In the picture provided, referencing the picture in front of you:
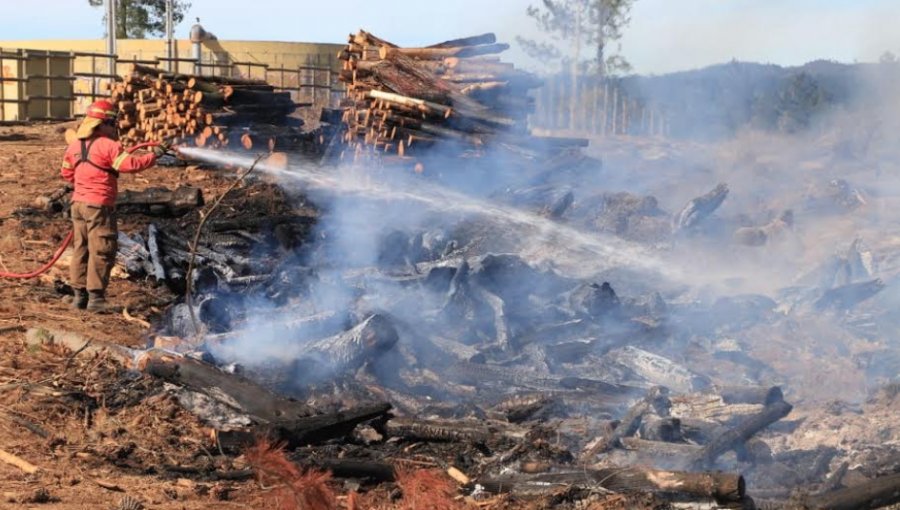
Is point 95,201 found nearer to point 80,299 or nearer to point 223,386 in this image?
point 80,299

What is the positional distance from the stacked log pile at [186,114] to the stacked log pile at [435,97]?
2.19m

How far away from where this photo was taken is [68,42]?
48750 mm

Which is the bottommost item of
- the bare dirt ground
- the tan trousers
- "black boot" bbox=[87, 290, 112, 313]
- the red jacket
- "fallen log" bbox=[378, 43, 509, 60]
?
the bare dirt ground

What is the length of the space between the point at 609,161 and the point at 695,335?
1015 cm

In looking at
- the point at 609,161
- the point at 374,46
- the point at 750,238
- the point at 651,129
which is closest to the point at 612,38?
the point at 651,129

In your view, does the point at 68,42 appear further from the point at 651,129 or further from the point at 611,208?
the point at 611,208

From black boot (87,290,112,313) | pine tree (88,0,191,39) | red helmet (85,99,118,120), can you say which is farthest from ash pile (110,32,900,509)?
pine tree (88,0,191,39)

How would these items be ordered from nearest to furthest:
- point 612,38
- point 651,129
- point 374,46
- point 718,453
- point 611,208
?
point 718,453 → point 611,208 → point 374,46 → point 651,129 → point 612,38

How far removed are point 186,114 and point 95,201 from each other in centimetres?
808

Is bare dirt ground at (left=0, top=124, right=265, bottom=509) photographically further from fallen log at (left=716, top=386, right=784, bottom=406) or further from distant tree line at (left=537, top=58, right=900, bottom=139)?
distant tree line at (left=537, top=58, right=900, bottom=139)

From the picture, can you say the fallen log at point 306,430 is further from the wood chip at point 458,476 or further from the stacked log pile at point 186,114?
the stacked log pile at point 186,114

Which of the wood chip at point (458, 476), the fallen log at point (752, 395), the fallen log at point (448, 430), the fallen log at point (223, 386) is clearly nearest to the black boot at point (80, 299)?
the fallen log at point (223, 386)

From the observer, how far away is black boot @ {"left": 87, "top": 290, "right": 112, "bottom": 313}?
10.1 metres

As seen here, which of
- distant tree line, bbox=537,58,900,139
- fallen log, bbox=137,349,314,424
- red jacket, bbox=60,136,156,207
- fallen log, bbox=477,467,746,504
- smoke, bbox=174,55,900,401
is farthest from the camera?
distant tree line, bbox=537,58,900,139
